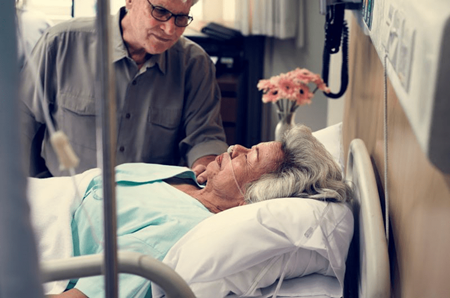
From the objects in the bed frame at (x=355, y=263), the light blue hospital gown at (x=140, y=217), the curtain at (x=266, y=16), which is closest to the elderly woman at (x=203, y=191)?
the light blue hospital gown at (x=140, y=217)

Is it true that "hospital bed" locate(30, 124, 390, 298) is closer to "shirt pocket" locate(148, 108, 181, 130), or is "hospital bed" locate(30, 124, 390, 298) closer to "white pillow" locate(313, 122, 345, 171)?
"white pillow" locate(313, 122, 345, 171)

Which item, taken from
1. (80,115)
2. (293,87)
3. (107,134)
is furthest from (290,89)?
(107,134)

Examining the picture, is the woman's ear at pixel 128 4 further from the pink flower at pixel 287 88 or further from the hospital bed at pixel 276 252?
the hospital bed at pixel 276 252

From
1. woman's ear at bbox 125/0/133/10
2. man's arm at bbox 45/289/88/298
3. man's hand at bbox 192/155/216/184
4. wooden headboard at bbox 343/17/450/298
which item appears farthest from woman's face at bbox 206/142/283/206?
woman's ear at bbox 125/0/133/10

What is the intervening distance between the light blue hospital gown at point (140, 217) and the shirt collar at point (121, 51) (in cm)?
45

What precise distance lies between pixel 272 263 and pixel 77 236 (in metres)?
0.57

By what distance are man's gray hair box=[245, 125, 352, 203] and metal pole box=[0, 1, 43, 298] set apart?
3.18 ft

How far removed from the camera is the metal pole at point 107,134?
1.39ft

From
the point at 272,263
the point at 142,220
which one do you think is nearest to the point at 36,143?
the point at 142,220

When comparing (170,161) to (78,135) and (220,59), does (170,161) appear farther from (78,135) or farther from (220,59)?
(220,59)

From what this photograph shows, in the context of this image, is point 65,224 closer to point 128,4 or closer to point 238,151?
point 238,151

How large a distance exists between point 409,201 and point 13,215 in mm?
637

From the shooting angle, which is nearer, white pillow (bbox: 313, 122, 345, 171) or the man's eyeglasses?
white pillow (bbox: 313, 122, 345, 171)

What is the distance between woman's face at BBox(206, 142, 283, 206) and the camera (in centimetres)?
149
